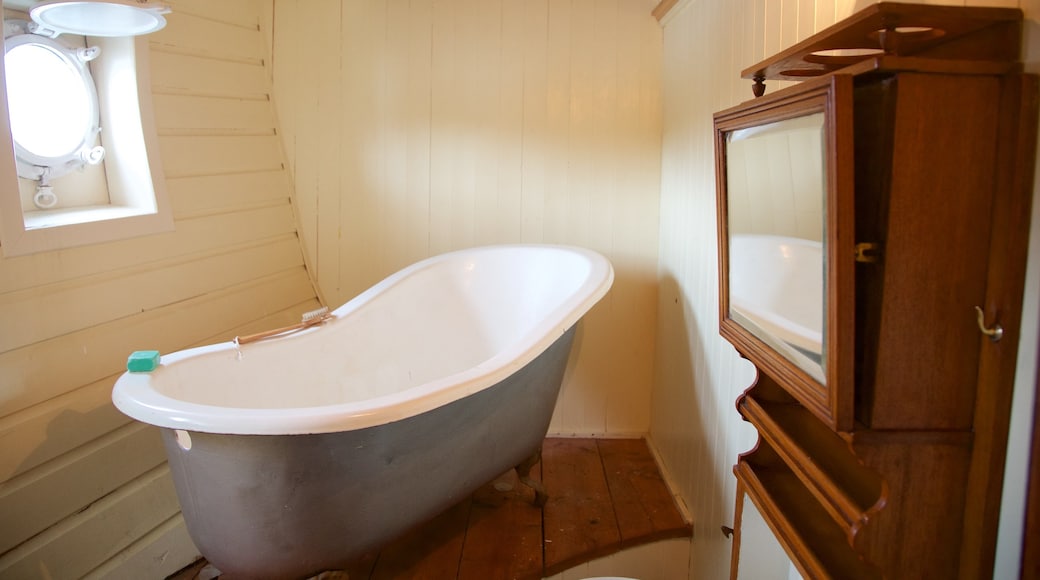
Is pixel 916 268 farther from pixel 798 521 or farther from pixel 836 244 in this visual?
pixel 798 521

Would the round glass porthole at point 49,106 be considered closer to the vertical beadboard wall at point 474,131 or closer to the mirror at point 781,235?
the vertical beadboard wall at point 474,131

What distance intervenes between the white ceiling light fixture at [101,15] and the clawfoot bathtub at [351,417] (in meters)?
0.79

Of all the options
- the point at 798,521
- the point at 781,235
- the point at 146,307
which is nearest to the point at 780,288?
the point at 781,235

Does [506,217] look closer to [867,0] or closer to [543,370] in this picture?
[543,370]

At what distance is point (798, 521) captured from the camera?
110cm

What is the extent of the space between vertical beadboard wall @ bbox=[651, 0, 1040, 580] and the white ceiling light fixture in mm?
1367

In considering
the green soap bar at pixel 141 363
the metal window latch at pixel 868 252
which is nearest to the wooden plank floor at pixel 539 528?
the green soap bar at pixel 141 363

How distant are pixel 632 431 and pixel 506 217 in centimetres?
103

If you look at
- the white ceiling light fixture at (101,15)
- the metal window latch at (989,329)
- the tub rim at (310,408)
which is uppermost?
the white ceiling light fixture at (101,15)

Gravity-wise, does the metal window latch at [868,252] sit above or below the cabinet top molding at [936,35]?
below

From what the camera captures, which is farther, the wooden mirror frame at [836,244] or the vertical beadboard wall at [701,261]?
the vertical beadboard wall at [701,261]

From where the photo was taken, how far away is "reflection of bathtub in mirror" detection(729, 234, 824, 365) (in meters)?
0.90

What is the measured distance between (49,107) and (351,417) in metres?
1.31

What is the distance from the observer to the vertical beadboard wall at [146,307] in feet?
5.20
